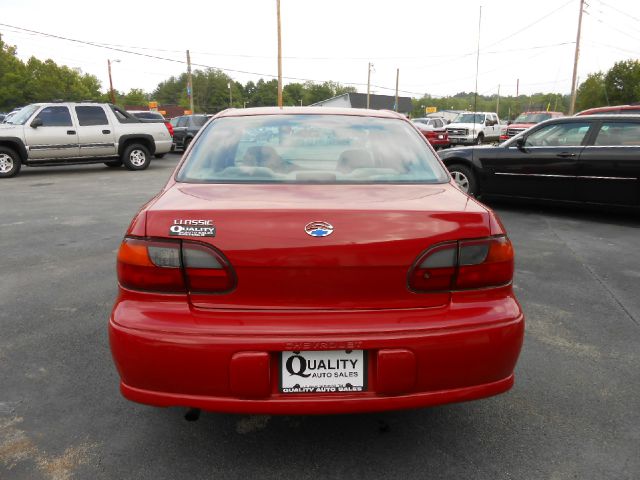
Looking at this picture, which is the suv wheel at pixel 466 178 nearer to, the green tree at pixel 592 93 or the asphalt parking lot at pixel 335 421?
the asphalt parking lot at pixel 335 421

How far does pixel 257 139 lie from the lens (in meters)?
2.88

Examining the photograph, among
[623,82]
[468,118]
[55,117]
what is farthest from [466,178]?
[623,82]

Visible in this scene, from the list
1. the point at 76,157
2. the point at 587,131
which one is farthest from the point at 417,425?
the point at 76,157

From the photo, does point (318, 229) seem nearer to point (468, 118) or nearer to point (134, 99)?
point (468, 118)

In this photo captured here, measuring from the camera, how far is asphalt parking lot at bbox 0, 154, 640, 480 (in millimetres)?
2246

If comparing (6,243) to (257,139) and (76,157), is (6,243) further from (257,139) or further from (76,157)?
(76,157)

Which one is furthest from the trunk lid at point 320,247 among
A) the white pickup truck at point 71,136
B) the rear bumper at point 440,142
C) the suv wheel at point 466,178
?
the rear bumper at point 440,142

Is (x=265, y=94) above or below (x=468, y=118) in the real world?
above

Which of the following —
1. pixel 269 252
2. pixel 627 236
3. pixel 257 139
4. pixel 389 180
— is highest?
pixel 257 139

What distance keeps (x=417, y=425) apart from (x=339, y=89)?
154 metres

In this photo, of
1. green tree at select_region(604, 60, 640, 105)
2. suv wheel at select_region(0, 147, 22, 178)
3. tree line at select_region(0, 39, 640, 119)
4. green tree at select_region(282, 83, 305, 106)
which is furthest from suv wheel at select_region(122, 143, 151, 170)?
green tree at select_region(282, 83, 305, 106)

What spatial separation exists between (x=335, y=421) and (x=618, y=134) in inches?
266

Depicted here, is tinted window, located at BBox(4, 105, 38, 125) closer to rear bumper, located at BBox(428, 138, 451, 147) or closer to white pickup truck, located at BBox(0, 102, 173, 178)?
white pickup truck, located at BBox(0, 102, 173, 178)

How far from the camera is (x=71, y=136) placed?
43.7ft
